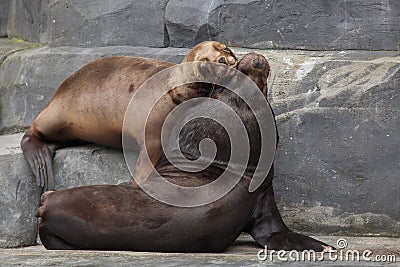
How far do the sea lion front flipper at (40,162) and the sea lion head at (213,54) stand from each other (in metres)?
1.00

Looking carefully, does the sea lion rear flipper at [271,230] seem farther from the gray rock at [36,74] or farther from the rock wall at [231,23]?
the gray rock at [36,74]

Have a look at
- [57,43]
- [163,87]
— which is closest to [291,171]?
[163,87]

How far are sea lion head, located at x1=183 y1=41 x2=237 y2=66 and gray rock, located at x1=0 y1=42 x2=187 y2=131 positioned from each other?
0.51m

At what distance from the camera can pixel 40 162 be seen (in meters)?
5.12

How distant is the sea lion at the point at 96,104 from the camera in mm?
5094

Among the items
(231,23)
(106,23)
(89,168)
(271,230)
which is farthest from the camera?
(106,23)

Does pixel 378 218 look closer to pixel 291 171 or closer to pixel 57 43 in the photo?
pixel 291 171

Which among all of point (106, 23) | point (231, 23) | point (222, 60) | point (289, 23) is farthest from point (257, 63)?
point (106, 23)

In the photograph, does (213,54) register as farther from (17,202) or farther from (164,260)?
(164,260)

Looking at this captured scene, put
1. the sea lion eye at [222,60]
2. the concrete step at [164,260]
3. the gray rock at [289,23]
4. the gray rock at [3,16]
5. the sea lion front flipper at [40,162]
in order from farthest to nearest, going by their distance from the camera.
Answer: the gray rock at [3,16]
the gray rock at [289,23]
the sea lion front flipper at [40,162]
the sea lion eye at [222,60]
the concrete step at [164,260]

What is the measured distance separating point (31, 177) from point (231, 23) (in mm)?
1560

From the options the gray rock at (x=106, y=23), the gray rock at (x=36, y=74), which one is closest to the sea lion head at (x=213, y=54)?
the gray rock at (x=36, y=74)

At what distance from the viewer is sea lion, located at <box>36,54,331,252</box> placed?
13.6 ft

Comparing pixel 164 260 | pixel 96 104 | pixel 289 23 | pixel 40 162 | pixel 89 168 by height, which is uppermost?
pixel 289 23
